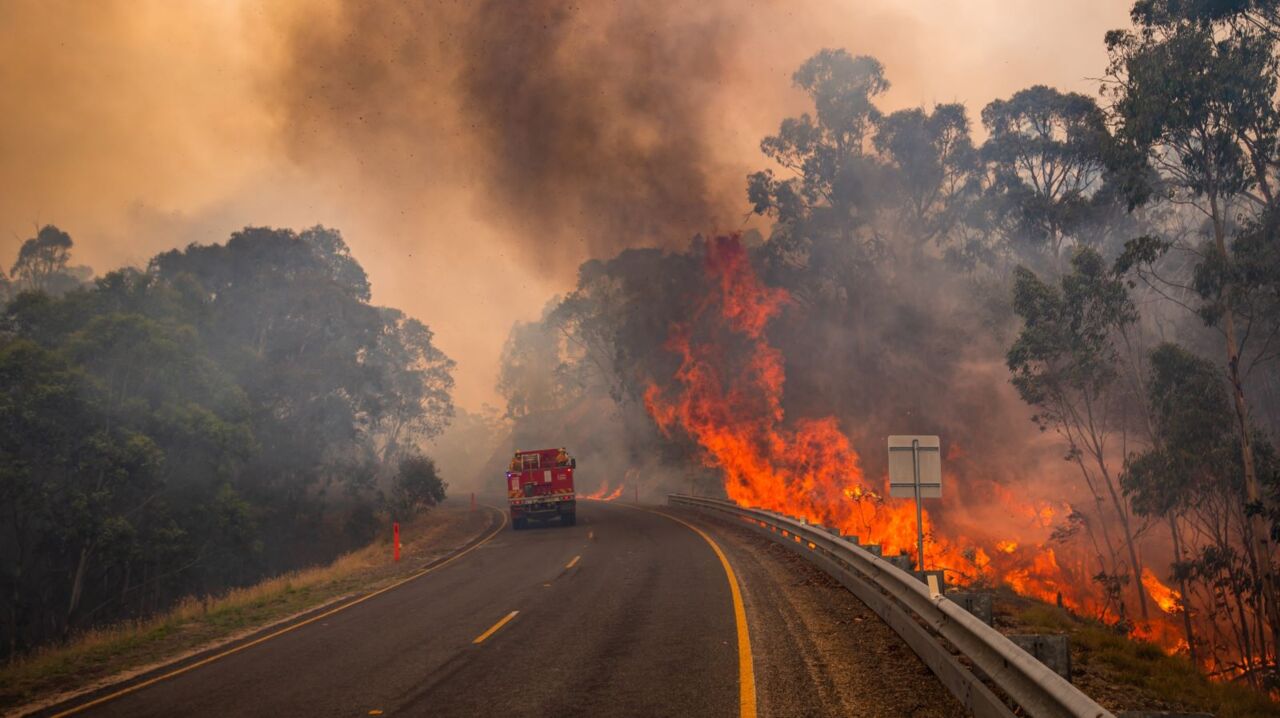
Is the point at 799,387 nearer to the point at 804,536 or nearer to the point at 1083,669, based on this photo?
the point at 804,536

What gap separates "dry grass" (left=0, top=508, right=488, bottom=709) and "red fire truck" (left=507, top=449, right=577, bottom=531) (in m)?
7.36

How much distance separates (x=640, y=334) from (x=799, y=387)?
40.4 ft

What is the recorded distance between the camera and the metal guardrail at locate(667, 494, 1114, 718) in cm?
456

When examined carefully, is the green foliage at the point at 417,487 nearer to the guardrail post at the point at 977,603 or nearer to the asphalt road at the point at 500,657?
the asphalt road at the point at 500,657

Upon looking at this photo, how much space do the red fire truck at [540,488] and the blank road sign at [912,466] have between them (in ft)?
61.9

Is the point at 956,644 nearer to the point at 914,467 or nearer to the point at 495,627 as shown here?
the point at 914,467

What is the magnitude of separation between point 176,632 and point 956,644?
11.9 m

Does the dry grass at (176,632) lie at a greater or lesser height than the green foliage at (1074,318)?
lesser

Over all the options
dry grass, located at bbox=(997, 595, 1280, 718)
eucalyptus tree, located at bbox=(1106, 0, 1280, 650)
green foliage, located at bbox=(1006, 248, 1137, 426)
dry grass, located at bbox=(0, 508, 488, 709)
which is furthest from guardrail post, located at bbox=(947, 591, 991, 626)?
green foliage, located at bbox=(1006, 248, 1137, 426)

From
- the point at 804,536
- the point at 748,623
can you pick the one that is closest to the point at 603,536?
the point at 804,536

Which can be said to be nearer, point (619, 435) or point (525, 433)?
point (619, 435)

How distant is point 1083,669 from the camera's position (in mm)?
7516

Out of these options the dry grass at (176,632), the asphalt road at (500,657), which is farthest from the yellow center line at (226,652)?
the dry grass at (176,632)

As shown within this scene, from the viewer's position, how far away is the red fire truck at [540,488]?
29.2 meters
